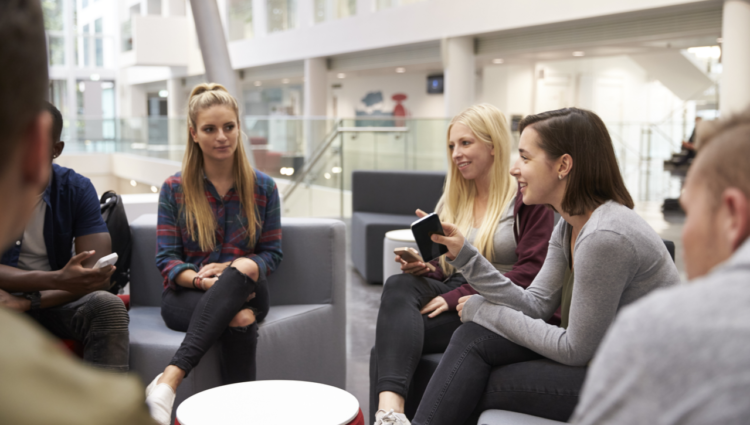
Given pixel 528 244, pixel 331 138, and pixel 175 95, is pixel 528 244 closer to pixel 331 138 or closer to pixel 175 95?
pixel 331 138

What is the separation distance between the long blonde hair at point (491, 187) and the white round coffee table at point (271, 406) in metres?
0.98

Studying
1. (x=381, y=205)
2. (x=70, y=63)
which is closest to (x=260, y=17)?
(x=70, y=63)

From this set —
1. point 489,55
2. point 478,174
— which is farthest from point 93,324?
point 489,55

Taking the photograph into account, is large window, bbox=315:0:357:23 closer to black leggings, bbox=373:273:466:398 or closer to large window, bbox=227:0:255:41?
large window, bbox=227:0:255:41

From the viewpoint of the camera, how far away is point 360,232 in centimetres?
556

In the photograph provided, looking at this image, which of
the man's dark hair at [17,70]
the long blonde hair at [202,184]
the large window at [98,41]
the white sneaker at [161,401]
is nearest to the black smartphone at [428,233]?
the long blonde hair at [202,184]

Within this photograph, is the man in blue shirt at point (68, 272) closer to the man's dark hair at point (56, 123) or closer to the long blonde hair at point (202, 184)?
the man's dark hair at point (56, 123)

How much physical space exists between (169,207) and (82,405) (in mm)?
2390

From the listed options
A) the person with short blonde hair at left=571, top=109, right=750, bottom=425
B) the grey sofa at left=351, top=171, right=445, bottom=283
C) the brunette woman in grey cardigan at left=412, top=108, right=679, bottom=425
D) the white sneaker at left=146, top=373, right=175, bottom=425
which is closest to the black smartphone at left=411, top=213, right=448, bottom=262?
the brunette woman in grey cardigan at left=412, top=108, right=679, bottom=425

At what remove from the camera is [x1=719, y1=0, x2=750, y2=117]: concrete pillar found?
7988 millimetres

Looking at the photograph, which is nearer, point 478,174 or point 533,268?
point 533,268

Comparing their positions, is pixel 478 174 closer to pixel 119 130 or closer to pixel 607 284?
pixel 607 284

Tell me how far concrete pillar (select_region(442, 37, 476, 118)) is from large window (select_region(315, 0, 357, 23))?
303cm

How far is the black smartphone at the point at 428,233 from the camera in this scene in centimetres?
226
